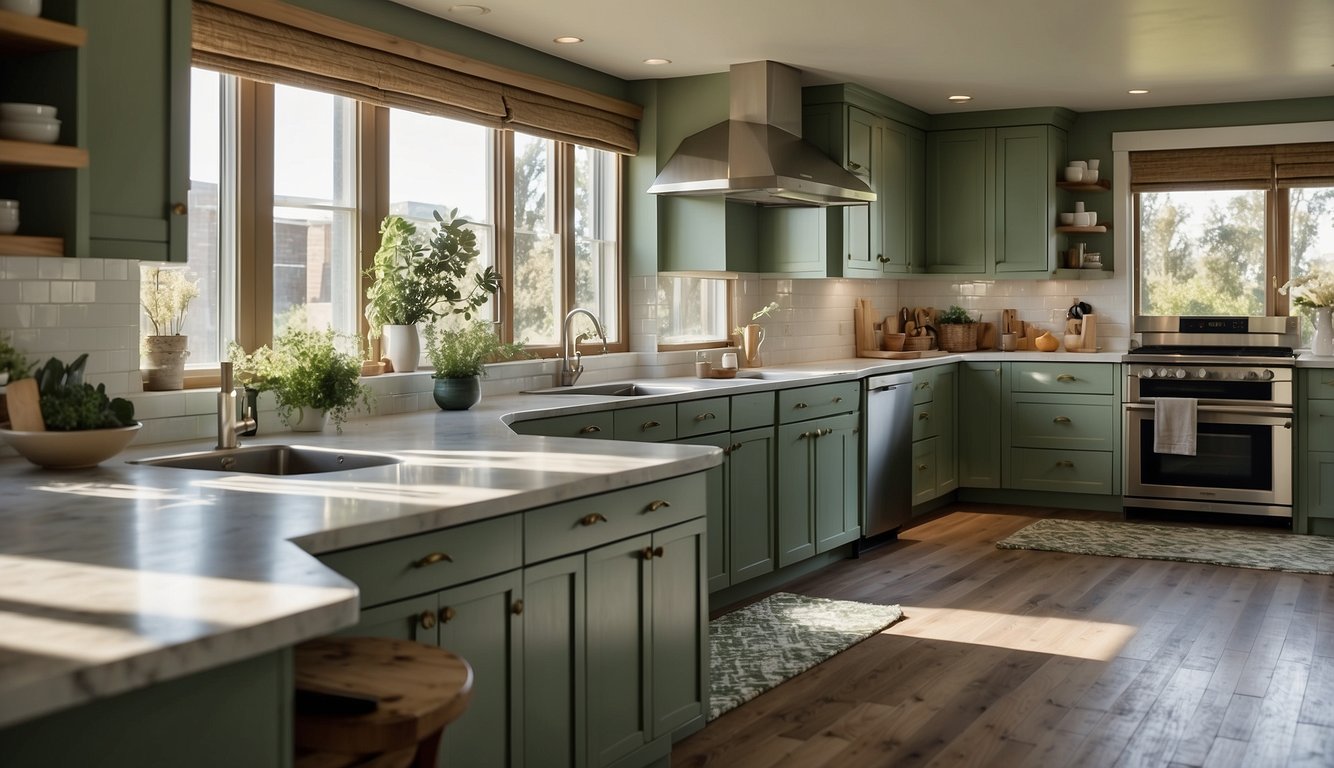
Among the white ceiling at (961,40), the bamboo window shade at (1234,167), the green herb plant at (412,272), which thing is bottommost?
the green herb plant at (412,272)

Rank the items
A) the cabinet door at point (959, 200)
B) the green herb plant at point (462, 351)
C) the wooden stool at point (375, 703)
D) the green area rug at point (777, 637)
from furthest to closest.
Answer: the cabinet door at point (959, 200) < the green herb plant at point (462, 351) < the green area rug at point (777, 637) < the wooden stool at point (375, 703)

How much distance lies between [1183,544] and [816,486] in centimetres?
204

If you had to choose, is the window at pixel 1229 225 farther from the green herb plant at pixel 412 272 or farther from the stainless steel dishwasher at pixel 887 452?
the green herb plant at pixel 412 272

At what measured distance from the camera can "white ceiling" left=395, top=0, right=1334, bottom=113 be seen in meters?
4.68

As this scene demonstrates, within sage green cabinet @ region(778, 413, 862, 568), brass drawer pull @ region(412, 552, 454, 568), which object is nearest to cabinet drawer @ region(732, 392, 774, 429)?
sage green cabinet @ region(778, 413, 862, 568)

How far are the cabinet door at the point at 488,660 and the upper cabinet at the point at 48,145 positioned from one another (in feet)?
3.97

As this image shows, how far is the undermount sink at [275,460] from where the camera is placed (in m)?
3.09

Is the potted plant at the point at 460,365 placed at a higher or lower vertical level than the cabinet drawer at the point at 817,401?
higher

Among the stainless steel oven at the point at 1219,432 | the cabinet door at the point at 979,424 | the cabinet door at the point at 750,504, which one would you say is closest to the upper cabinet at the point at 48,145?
the cabinet door at the point at 750,504

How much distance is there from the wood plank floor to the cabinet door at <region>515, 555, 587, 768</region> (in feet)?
2.09

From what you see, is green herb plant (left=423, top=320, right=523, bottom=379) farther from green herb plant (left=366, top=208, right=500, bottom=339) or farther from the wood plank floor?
the wood plank floor

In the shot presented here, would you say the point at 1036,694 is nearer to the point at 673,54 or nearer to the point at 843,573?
the point at 843,573

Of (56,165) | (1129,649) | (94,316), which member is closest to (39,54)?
(56,165)

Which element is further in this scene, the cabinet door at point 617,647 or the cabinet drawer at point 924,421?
the cabinet drawer at point 924,421
